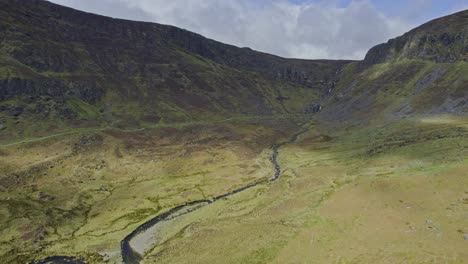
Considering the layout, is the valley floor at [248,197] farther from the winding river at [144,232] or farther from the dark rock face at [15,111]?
the dark rock face at [15,111]

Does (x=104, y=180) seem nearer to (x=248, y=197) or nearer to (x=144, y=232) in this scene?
(x=144, y=232)

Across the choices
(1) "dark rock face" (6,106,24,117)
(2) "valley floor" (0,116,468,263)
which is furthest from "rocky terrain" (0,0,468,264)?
(1) "dark rock face" (6,106,24,117)

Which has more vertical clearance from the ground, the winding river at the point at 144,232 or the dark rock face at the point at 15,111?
the dark rock face at the point at 15,111

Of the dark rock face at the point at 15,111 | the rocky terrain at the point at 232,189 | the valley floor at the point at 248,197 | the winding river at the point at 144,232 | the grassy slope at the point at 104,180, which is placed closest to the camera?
the valley floor at the point at 248,197

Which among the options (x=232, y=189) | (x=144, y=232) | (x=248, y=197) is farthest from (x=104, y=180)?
(x=248, y=197)

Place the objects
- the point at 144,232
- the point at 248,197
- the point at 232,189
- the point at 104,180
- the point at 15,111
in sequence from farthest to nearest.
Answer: the point at 15,111 → the point at 104,180 → the point at 232,189 → the point at 248,197 → the point at 144,232

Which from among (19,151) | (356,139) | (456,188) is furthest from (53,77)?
(456,188)

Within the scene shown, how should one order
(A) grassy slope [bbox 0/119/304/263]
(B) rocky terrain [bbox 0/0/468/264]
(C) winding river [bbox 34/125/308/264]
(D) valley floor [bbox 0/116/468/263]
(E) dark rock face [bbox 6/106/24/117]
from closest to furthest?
(D) valley floor [bbox 0/116/468/263], (B) rocky terrain [bbox 0/0/468/264], (C) winding river [bbox 34/125/308/264], (A) grassy slope [bbox 0/119/304/263], (E) dark rock face [bbox 6/106/24/117]

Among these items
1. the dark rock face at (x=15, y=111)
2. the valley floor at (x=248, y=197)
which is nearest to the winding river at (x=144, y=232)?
the valley floor at (x=248, y=197)

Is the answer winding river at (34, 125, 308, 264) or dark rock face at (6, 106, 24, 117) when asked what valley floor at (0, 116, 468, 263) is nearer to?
winding river at (34, 125, 308, 264)

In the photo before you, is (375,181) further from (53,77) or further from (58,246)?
(53,77)
